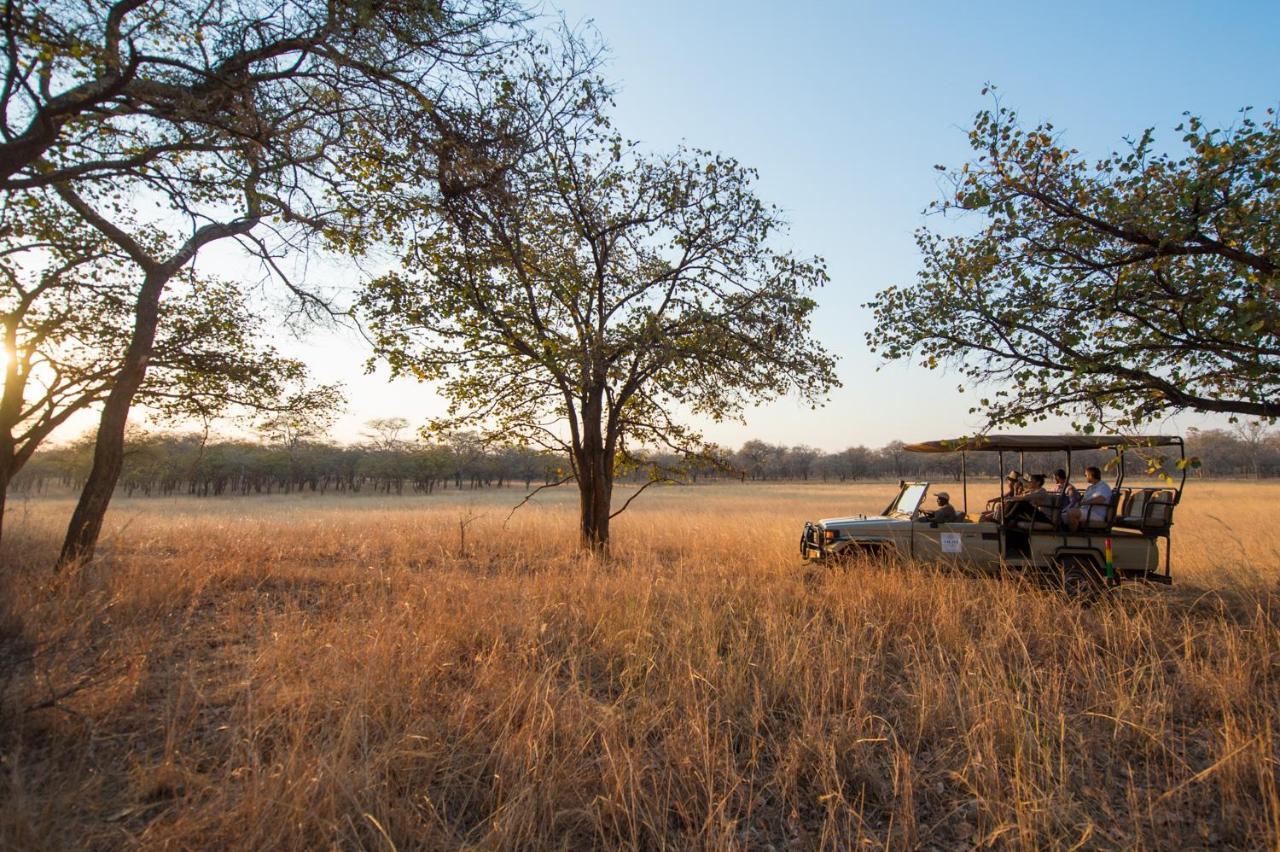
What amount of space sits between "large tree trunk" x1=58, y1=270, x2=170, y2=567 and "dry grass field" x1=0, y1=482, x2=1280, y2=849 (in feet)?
7.27

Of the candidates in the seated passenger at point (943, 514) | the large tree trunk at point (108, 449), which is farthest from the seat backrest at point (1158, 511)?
the large tree trunk at point (108, 449)

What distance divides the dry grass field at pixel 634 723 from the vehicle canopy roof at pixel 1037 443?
75.5 inches

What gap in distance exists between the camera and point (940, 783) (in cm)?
351

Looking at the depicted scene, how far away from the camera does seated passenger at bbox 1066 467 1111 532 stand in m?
8.07

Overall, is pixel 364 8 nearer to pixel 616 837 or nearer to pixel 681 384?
pixel 616 837

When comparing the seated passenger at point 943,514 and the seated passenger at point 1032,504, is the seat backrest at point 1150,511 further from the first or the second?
the seated passenger at point 943,514

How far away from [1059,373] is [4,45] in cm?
1077

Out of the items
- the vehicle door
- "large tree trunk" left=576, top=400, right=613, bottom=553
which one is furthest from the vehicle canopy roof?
"large tree trunk" left=576, top=400, right=613, bottom=553

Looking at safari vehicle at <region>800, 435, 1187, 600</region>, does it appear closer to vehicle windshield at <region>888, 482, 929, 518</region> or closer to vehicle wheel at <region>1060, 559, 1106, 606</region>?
vehicle wheel at <region>1060, 559, 1106, 606</region>

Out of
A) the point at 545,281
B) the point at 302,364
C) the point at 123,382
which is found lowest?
the point at 123,382

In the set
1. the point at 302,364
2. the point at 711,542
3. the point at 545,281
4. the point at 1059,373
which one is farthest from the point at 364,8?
the point at 711,542

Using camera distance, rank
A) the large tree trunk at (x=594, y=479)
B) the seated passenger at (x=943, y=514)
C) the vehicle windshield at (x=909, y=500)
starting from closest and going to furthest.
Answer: the seated passenger at (x=943, y=514), the vehicle windshield at (x=909, y=500), the large tree trunk at (x=594, y=479)

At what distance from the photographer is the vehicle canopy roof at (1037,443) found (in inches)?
297

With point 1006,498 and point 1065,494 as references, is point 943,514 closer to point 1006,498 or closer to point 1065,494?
point 1006,498
